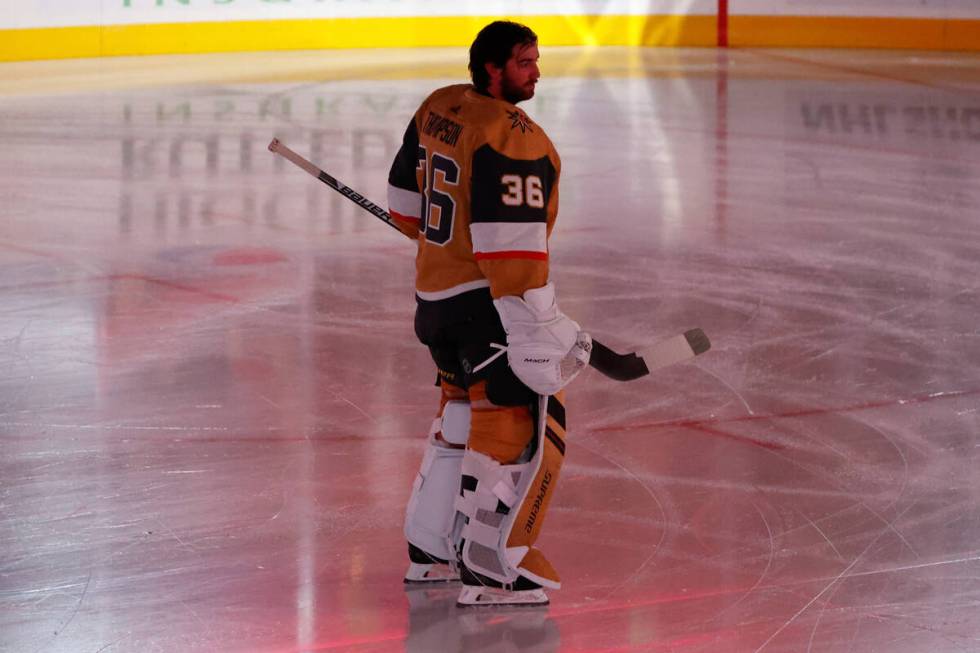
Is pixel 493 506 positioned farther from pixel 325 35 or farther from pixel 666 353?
pixel 325 35

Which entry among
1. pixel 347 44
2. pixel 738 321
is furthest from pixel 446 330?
pixel 347 44

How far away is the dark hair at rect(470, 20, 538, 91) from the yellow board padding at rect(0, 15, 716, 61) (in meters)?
13.9

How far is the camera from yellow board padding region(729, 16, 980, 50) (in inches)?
701

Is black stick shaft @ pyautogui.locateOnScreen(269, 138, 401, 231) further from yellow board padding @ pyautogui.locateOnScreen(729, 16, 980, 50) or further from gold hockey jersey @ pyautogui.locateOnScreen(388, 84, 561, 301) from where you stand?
yellow board padding @ pyautogui.locateOnScreen(729, 16, 980, 50)

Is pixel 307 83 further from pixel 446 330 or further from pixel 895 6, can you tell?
pixel 446 330

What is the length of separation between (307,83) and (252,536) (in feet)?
36.0

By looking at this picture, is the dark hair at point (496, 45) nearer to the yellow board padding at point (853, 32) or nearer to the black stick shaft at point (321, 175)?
the black stick shaft at point (321, 175)

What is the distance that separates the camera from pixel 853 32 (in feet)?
59.9

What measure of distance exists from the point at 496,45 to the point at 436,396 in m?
2.14

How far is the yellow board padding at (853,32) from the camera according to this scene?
1780cm

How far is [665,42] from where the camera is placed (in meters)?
19.2

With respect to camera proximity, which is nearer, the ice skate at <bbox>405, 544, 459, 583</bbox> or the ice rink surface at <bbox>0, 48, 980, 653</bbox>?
the ice rink surface at <bbox>0, 48, 980, 653</bbox>

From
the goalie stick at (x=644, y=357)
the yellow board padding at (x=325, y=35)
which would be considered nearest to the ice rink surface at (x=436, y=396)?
the goalie stick at (x=644, y=357)

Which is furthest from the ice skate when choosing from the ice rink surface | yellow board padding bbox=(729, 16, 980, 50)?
yellow board padding bbox=(729, 16, 980, 50)
